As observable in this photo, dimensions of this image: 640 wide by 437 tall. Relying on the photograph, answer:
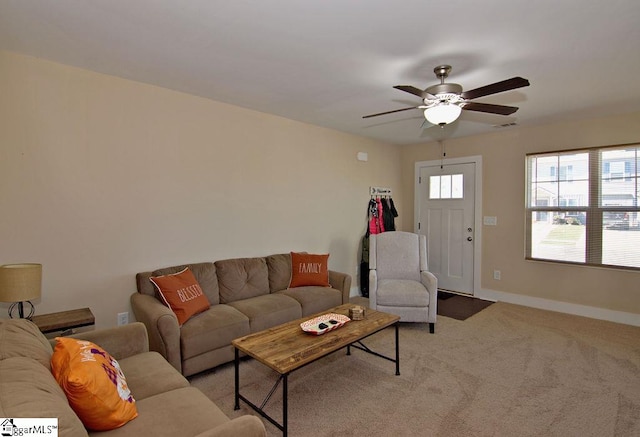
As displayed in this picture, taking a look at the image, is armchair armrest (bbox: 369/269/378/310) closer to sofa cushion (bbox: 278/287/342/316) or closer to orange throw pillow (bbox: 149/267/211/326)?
sofa cushion (bbox: 278/287/342/316)

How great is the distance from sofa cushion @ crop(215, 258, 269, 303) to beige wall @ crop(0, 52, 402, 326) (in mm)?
235

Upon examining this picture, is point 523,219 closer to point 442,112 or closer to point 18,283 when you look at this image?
point 442,112

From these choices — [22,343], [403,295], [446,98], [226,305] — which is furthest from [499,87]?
[22,343]

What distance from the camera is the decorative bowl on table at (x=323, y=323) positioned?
2393 mm

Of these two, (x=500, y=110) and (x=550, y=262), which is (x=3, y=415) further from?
(x=550, y=262)

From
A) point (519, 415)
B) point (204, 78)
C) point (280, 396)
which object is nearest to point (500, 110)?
point (519, 415)

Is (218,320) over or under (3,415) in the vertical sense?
under

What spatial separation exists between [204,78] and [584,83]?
332 centimetres

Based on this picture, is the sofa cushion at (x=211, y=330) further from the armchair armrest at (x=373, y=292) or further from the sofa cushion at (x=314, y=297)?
the armchair armrest at (x=373, y=292)

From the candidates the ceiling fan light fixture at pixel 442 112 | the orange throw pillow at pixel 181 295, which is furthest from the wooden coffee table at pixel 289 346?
the ceiling fan light fixture at pixel 442 112

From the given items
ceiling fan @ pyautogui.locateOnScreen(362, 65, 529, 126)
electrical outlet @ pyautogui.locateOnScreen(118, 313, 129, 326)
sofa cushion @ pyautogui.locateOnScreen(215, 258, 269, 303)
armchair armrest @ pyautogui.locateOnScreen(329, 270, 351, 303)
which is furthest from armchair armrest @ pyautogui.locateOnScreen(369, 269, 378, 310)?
electrical outlet @ pyautogui.locateOnScreen(118, 313, 129, 326)

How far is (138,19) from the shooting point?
1.96 m

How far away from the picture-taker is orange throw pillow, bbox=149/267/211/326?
269 centimetres

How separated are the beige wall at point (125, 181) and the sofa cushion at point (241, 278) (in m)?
0.23
